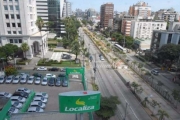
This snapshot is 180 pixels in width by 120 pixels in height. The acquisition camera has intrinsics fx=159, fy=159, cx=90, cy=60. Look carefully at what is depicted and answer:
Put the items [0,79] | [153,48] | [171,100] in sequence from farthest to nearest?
[153,48]
[0,79]
[171,100]

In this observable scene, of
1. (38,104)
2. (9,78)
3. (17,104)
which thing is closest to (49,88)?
(38,104)

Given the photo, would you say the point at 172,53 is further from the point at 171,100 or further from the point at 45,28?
the point at 45,28

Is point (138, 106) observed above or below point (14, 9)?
below

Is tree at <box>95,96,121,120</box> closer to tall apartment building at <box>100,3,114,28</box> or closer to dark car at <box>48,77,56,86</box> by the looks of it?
dark car at <box>48,77,56,86</box>

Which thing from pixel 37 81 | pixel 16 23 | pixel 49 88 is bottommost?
pixel 49 88

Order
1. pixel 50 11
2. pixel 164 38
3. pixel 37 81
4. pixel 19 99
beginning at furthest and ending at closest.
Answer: pixel 50 11, pixel 164 38, pixel 37 81, pixel 19 99

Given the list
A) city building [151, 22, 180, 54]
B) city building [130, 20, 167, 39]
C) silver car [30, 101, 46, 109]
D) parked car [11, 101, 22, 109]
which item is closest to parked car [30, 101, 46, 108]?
silver car [30, 101, 46, 109]

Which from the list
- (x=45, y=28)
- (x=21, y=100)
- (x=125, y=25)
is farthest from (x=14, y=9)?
(x=125, y=25)

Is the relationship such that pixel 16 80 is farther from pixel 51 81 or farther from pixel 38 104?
pixel 38 104
